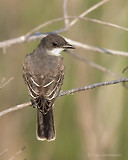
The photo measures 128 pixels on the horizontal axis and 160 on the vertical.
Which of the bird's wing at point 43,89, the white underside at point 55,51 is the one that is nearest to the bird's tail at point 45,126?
the bird's wing at point 43,89

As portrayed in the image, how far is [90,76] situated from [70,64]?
1.22ft

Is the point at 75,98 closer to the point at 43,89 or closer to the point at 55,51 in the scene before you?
the point at 55,51

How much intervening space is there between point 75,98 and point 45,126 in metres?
1.48

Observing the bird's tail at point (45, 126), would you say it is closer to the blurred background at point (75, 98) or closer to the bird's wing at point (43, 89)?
the bird's wing at point (43, 89)

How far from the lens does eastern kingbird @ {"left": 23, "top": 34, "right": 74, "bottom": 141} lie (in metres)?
4.96

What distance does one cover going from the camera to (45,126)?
509 centimetres

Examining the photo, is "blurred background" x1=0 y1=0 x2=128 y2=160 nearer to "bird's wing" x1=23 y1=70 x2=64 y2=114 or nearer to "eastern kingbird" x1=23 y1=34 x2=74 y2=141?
"eastern kingbird" x1=23 y1=34 x2=74 y2=141

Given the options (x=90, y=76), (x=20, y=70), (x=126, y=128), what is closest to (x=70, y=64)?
(x=90, y=76)

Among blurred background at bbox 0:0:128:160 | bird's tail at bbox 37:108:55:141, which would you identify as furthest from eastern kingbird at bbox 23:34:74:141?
blurred background at bbox 0:0:128:160

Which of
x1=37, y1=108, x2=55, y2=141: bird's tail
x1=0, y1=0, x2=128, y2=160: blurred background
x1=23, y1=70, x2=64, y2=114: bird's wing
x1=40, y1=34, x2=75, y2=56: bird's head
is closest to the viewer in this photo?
x1=23, y1=70, x2=64, y2=114: bird's wing

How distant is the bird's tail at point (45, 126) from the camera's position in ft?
16.6

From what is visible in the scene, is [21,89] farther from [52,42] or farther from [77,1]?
[77,1]

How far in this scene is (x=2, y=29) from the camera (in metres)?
6.50

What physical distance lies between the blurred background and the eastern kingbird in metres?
0.82
